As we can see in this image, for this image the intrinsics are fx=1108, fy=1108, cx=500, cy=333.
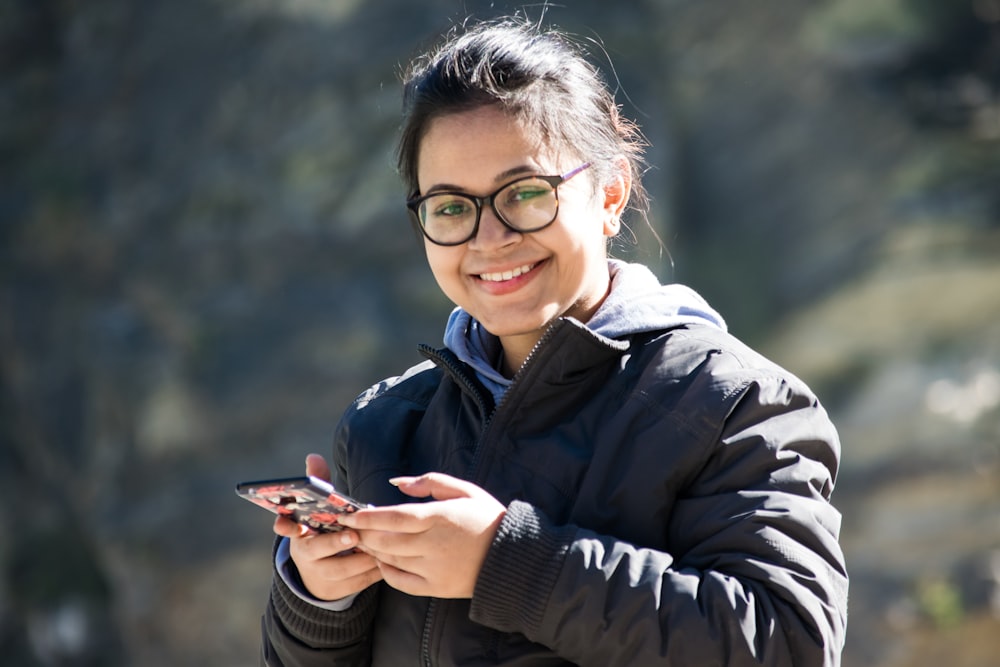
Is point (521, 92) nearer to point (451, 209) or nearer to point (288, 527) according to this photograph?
point (451, 209)

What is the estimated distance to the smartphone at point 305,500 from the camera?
1112 mm

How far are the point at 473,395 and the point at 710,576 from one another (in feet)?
1.24

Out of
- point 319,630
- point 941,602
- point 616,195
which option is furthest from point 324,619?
point 941,602

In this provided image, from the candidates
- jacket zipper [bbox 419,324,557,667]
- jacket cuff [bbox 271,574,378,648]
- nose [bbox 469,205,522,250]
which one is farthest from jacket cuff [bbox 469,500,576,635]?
nose [bbox 469,205,522,250]

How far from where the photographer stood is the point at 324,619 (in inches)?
51.1

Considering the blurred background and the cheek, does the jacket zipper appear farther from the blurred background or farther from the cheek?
the blurred background

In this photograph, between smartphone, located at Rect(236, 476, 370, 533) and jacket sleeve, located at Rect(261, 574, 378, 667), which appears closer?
smartphone, located at Rect(236, 476, 370, 533)

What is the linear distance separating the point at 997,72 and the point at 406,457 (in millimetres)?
5365

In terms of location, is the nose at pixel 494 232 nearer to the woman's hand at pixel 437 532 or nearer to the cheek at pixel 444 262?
the cheek at pixel 444 262

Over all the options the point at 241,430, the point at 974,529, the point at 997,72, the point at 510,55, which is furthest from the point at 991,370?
the point at 510,55

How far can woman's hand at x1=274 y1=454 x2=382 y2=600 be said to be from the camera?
1.19 m

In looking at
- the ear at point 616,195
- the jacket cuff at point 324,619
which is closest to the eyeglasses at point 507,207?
the ear at point 616,195

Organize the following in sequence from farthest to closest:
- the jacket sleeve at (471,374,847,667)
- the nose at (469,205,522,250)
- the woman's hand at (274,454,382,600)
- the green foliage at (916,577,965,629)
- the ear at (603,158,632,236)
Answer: the green foliage at (916,577,965,629) < the ear at (603,158,632,236) < the nose at (469,205,522,250) < the woman's hand at (274,454,382,600) < the jacket sleeve at (471,374,847,667)

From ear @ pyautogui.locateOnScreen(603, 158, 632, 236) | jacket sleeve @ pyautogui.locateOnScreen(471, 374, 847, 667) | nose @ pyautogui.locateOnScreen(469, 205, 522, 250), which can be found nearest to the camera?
jacket sleeve @ pyautogui.locateOnScreen(471, 374, 847, 667)
